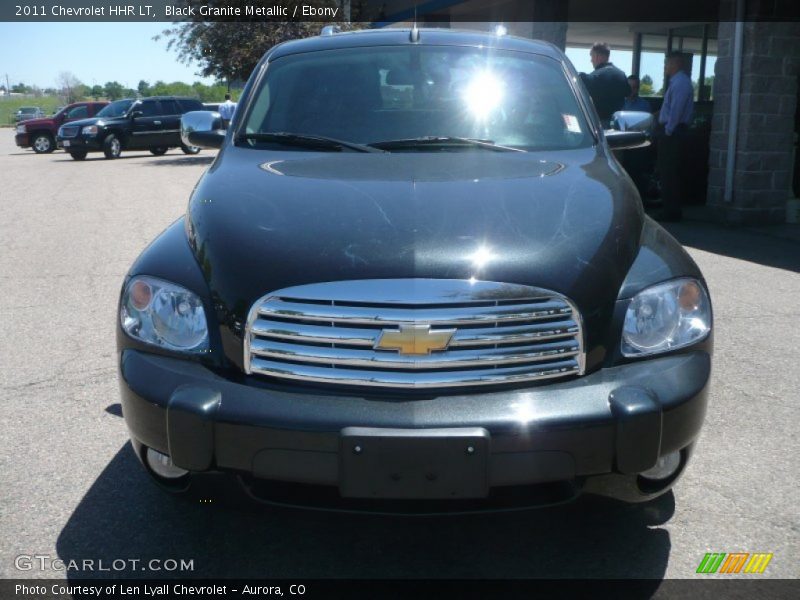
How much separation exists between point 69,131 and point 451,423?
25.1 meters

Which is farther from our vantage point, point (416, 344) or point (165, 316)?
point (165, 316)

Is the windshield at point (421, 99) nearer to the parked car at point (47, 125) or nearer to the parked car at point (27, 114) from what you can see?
the parked car at point (47, 125)

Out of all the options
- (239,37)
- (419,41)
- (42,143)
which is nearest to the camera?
(419,41)

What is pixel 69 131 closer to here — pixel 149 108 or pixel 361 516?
pixel 149 108

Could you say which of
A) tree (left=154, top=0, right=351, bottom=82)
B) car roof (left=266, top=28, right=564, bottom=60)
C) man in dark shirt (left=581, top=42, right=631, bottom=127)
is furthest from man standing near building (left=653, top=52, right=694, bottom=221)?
tree (left=154, top=0, right=351, bottom=82)

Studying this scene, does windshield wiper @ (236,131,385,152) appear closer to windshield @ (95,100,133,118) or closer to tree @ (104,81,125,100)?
windshield @ (95,100,133,118)

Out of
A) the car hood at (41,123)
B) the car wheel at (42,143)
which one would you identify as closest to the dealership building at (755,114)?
the car hood at (41,123)

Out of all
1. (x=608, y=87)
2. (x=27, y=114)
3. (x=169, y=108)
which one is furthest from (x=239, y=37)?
(x=27, y=114)

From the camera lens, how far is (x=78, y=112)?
2956 cm

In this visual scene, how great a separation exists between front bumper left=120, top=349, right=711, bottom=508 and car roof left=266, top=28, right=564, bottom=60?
2.17 meters

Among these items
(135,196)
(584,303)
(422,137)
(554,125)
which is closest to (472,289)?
(584,303)

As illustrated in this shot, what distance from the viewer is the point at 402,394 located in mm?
2363

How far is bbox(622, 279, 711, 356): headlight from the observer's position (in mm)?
2541

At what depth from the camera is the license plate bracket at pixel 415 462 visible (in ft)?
7.23
